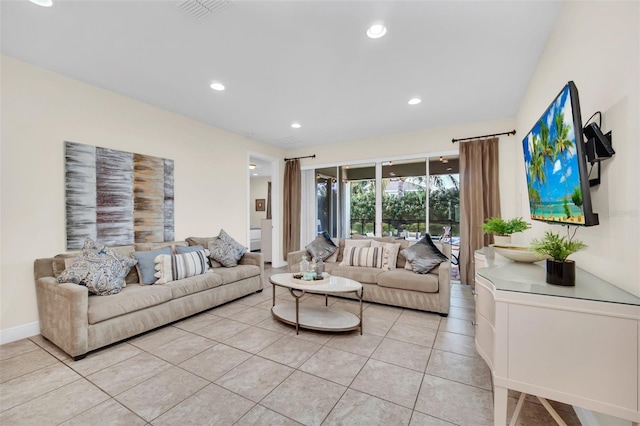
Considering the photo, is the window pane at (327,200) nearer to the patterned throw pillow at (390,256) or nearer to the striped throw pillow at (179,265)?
the patterned throw pillow at (390,256)

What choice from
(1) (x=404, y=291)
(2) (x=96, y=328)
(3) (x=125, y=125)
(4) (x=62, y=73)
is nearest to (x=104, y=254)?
(2) (x=96, y=328)

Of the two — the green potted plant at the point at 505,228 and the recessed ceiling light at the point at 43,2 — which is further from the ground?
the recessed ceiling light at the point at 43,2

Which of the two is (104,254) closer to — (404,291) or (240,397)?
(240,397)

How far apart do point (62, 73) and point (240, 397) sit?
371 centimetres

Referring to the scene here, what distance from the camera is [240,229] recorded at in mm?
5070

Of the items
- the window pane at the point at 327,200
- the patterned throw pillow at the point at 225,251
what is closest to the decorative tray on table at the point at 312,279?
the patterned throw pillow at the point at 225,251

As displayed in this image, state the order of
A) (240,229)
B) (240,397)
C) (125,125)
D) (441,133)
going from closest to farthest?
(240,397) → (125,125) → (441,133) → (240,229)

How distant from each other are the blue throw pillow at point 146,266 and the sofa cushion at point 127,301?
0.34ft

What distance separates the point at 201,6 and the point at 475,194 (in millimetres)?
4345

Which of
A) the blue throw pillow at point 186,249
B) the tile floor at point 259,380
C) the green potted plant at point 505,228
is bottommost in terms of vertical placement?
the tile floor at point 259,380

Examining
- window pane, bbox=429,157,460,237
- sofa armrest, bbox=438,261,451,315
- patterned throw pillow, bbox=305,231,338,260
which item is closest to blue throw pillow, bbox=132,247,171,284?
patterned throw pillow, bbox=305,231,338,260

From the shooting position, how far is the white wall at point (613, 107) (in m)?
1.23

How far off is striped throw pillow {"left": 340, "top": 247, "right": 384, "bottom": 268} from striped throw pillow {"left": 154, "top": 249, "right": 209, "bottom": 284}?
2.03 metres

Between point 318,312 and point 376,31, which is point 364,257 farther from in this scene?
point 376,31
